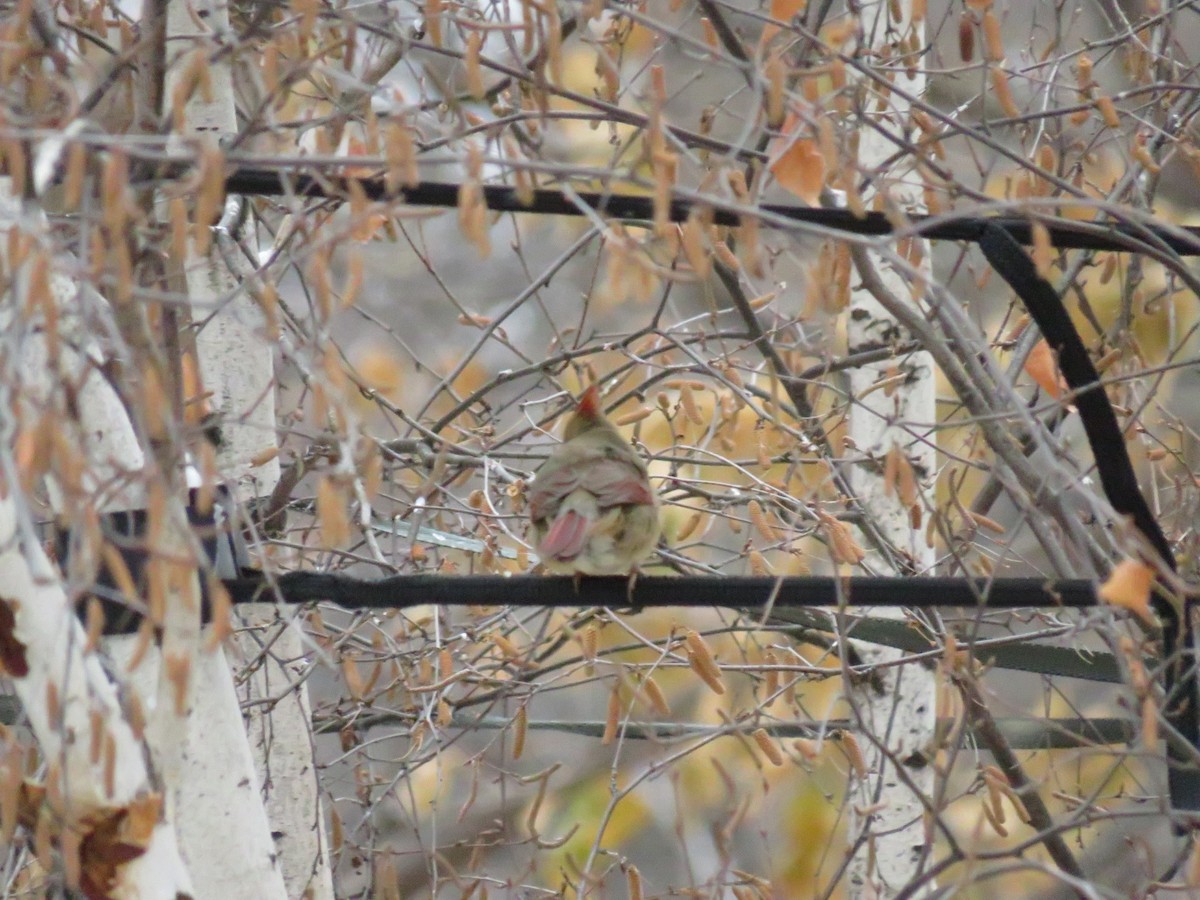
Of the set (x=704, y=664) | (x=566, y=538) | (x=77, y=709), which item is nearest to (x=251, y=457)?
(x=566, y=538)

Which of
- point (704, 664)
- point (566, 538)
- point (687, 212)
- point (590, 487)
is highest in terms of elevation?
point (687, 212)

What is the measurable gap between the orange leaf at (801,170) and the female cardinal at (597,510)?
924 millimetres

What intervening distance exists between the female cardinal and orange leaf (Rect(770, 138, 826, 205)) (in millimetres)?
924

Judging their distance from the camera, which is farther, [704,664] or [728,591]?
[704,664]

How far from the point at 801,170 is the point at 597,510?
99 cm

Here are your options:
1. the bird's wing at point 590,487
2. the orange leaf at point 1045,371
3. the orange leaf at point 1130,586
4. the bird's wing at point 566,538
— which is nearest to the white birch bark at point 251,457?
the bird's wing at point 590,487

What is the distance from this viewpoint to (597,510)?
3199mm

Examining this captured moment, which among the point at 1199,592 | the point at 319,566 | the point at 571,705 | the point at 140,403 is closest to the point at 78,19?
the point at 319,566

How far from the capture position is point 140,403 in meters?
1.65

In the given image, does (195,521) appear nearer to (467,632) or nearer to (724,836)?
(724,836)

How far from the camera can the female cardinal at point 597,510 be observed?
318 cm

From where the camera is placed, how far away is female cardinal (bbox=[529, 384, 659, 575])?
3184 mm

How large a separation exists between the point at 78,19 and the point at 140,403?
101 inches

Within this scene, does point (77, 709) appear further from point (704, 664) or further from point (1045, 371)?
point (1045, 371)
